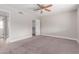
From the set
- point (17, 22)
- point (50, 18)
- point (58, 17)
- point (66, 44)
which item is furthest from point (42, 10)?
point (17, 22)

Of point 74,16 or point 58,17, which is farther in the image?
point 58,17

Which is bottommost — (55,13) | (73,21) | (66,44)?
(66,44)

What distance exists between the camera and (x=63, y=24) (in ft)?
8.70

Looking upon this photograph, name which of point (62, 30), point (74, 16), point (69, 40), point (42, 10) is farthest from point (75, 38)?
point (42, 10)

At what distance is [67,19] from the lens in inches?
102

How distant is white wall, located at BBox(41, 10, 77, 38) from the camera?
8.27ft

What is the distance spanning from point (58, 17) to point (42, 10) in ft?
1.77

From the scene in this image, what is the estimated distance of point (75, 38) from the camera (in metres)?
2.81

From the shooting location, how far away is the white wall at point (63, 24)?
8.27ft
